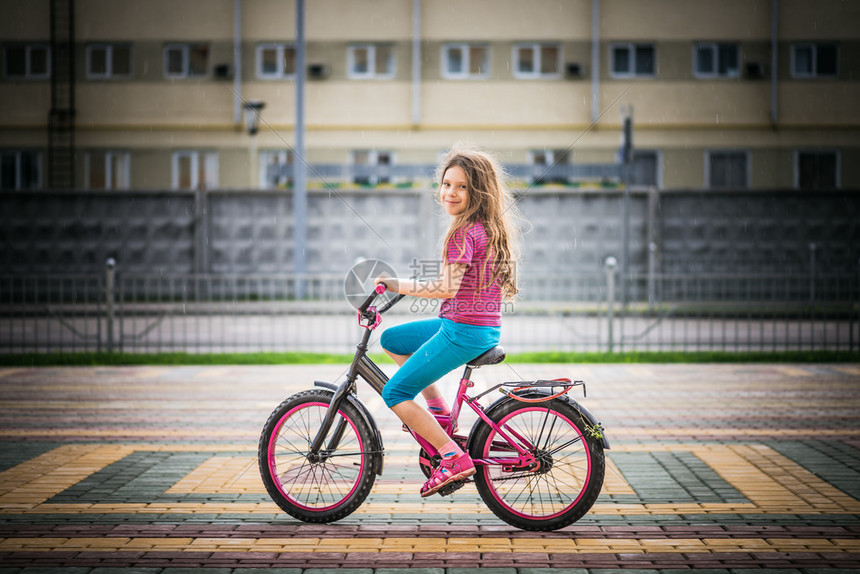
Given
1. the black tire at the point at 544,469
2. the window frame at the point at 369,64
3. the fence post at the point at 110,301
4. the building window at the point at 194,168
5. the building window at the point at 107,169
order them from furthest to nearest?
the building window at the point at 107,169
the building window at the point at 194,168
the window frame at the point at 369,64
the fence post at the point at 110,301
the black tire at the point at 544,469

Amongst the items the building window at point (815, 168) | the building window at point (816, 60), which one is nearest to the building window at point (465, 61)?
the building window at point (816, 60)

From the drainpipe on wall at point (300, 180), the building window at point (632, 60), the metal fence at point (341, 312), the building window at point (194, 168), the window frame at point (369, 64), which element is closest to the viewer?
the metal fence at point (341, 312)

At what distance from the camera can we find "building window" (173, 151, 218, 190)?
1057 inches

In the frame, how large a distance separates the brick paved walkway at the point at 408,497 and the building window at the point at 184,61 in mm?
20269

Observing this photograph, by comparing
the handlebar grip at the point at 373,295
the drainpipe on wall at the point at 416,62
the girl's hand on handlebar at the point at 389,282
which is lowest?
the handlebar grip at the point at 373,295

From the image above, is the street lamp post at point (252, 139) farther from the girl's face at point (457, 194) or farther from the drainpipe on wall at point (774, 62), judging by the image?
the girl's face at point (457, 194)

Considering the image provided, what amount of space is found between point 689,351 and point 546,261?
851 cm

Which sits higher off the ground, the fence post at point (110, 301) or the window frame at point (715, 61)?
the window frame at point (715, 61)

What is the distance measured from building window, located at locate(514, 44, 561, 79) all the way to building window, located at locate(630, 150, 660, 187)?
3668 millimetres

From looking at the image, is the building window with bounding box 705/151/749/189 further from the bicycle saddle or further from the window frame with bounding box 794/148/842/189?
the bicycle saddle

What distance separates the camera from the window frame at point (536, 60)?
26359mm

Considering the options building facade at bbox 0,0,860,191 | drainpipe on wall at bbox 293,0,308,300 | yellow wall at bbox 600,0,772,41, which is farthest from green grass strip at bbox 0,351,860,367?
yellow wall at bbox 600,0,772,41

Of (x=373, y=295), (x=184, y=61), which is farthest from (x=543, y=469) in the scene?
(x=184, y=61)

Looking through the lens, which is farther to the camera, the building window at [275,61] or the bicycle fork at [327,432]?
the building window at [275,61]
